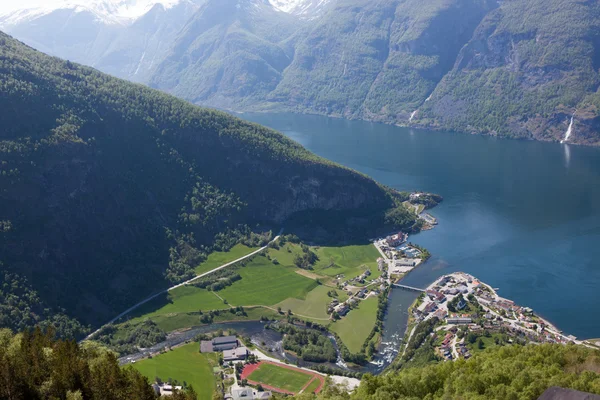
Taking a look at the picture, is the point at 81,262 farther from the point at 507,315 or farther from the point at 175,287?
the point at 507,315

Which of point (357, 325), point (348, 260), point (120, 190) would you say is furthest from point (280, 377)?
point (120, 190)

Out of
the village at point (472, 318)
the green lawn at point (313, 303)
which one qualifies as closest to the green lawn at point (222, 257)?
the green lawn at point (313, 303)

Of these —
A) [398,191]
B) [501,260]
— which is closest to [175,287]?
[501,260]

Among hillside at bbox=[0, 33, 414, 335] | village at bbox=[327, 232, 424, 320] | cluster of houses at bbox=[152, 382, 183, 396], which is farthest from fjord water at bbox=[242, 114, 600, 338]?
cluster of houses at bbox=[152, 382, 183, 396]

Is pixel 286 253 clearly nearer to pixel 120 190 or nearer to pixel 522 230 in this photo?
pixel 120 190

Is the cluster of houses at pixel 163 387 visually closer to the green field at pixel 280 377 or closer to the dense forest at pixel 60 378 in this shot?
the green field at pixel 280 377
